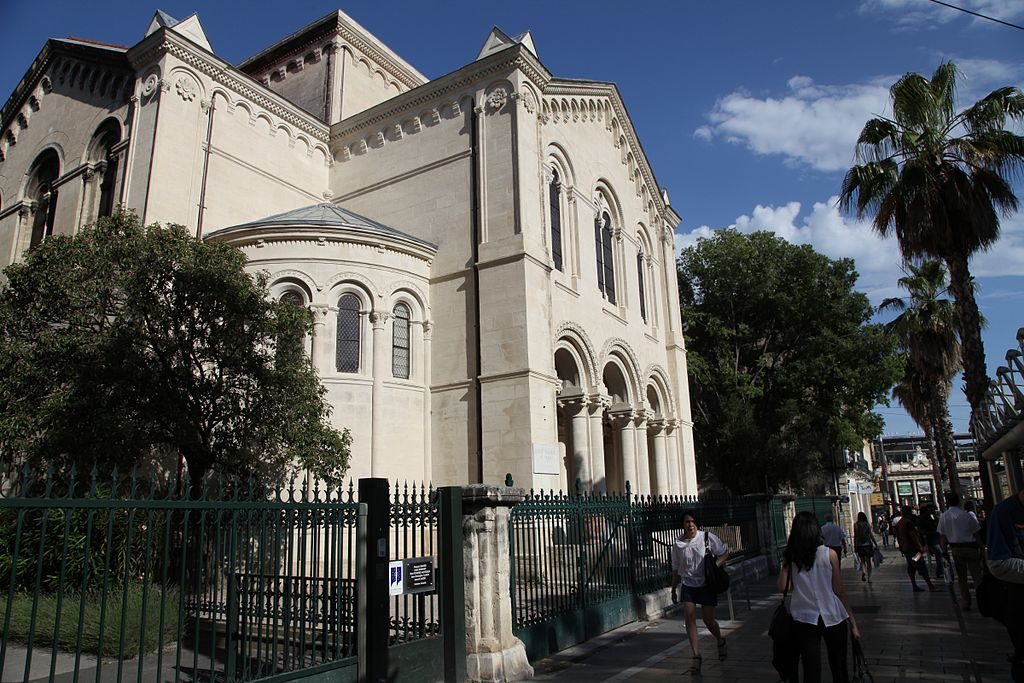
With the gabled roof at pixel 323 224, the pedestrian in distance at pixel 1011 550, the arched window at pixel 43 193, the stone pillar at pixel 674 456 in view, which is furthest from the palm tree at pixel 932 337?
the arched window at pixel 43 193

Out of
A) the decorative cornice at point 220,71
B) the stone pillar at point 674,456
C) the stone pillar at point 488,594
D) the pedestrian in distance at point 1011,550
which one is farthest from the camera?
the stone pillar at point 674,456

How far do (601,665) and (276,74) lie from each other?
27758 mm

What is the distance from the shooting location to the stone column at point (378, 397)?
17375 mm

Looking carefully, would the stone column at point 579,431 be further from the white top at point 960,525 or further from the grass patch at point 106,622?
the grass patch at point 106,622

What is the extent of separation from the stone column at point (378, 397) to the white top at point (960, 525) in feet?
38.1

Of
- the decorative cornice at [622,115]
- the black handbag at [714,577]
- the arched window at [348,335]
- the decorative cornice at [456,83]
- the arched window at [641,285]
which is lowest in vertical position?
the black handbag at [714,577]

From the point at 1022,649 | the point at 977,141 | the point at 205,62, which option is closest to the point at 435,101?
the point at 205,62

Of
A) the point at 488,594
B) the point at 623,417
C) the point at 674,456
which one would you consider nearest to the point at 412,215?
the point at 623,417

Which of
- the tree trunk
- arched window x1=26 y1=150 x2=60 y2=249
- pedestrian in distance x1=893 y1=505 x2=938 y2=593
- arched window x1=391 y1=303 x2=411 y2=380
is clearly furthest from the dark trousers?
arched window x1=26 y1=150 x2=60 y2=249

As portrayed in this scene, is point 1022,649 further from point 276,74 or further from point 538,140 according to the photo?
point 276,74

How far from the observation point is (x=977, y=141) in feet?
50.3

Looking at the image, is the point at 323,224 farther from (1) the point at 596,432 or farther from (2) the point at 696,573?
(2) the point at 696,573

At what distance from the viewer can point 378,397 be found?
17719 millimetres

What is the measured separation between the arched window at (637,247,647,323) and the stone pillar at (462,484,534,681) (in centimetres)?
2017
